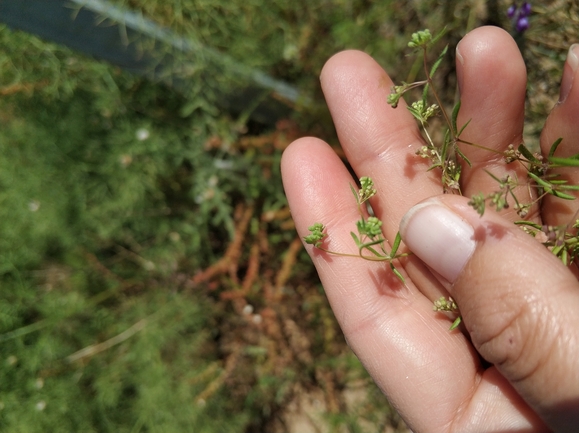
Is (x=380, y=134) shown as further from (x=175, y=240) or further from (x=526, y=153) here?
(x=175, y=240)

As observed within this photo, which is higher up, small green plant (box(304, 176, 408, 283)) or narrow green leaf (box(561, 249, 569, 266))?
narrow green leaf (box(561, 249, 569, 266))

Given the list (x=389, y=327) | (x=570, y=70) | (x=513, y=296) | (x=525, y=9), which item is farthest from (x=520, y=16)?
(x=389, y=327)

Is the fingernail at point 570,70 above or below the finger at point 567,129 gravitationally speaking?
above

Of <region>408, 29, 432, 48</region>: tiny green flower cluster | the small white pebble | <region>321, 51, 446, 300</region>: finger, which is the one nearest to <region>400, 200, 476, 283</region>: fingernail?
<region>321, 51, 446, 300</region>: finger

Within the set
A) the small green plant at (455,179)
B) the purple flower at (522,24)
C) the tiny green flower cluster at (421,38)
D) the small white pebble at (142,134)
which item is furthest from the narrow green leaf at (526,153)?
the small white pebble at (142,134)

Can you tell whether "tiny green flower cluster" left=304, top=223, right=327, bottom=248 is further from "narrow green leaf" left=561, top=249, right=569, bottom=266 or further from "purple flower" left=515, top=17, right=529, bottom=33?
"purple flower" left=515, top=17, right=529, bottom=33

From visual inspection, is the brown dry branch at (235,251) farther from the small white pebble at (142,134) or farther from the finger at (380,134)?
the finger at (380,134)

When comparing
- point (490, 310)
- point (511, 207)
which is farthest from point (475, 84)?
point (490, 310)

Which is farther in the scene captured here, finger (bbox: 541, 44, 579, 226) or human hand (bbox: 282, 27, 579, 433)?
finger (bbox: 541, 44, 579, 226)

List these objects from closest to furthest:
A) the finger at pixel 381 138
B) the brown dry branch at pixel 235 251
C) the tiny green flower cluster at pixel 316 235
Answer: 1. the tiny green flower cluster at pixel 316 235
2. the finger at pixel 381 138
3. the brown dry branch at pixel 235 251
